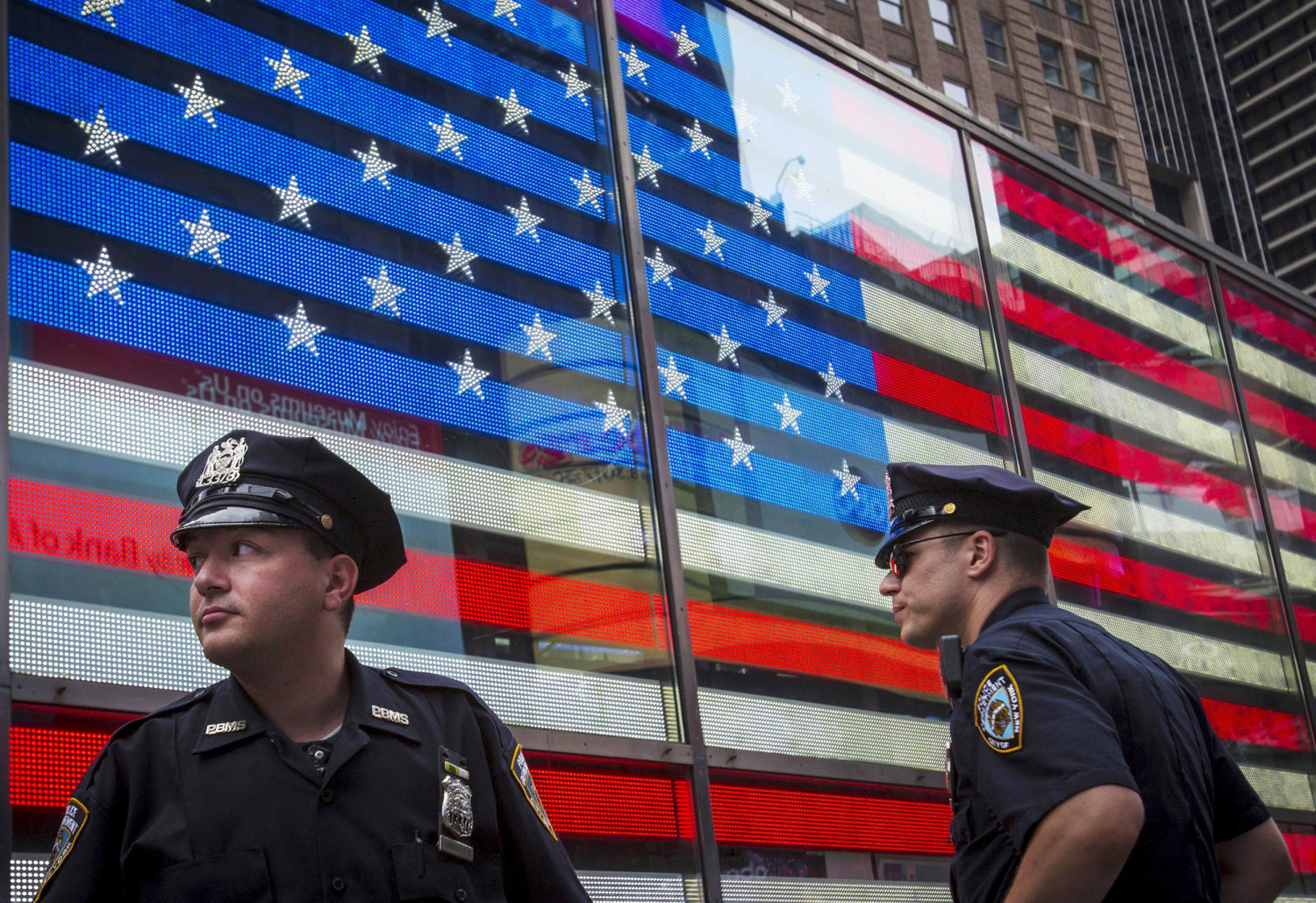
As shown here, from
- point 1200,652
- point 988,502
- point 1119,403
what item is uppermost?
point 1119,403

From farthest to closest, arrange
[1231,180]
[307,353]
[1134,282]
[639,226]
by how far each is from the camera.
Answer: [1231,180] → [1134,282] → [639,226] → [307,353]

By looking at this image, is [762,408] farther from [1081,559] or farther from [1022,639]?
[1022,639]

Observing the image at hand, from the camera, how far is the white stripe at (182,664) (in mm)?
3611

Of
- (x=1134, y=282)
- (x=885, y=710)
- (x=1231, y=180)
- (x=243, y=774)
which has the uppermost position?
(x=1231, y=180)

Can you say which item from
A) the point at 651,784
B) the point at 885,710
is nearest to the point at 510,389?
the point at 651,784

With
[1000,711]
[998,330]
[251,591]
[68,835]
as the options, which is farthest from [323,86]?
[998,330]

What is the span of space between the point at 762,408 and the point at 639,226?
933 millimetres

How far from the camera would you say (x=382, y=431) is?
4.59 meters

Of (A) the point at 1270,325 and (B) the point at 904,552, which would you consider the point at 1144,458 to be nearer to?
(A) the point at 1270,325

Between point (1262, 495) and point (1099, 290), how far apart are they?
5.84 feet

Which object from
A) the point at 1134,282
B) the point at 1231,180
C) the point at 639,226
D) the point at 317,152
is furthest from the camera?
the point at 1231,180

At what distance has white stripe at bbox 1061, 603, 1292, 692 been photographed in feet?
23.5

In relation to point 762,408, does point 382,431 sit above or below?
below

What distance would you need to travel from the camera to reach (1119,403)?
309 inches
